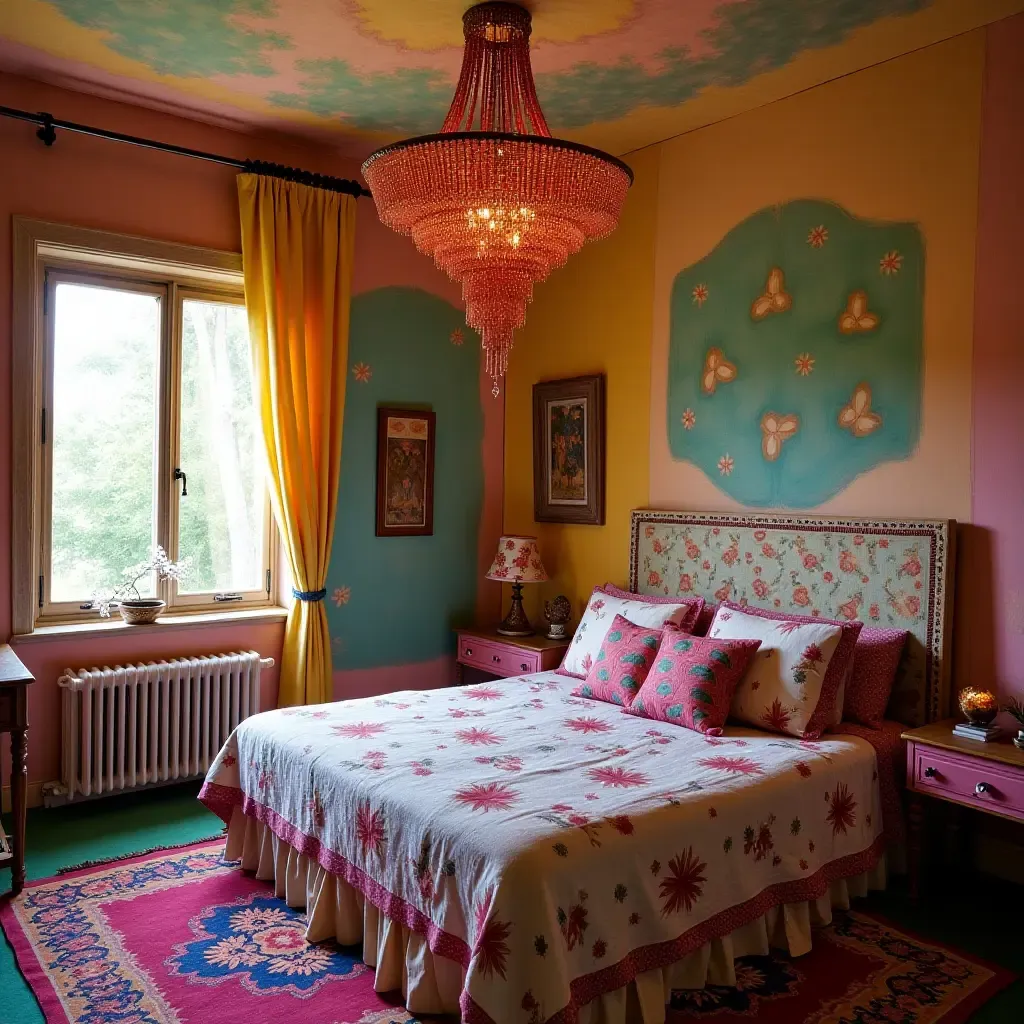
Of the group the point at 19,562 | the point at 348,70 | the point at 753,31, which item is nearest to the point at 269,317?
the point at 348,70

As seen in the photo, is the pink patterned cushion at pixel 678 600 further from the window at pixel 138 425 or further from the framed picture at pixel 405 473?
the window at pixel 138 425

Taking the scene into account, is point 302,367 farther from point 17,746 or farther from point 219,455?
point 17,746

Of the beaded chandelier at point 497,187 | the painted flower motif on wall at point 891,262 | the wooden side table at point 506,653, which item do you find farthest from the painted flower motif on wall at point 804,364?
the wooden side table at point 506,653

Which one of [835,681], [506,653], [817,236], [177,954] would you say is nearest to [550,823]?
[177,954]

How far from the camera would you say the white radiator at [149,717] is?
143 inches

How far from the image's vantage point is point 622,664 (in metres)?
3.46

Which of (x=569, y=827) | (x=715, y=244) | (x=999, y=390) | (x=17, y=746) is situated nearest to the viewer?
(x=569, y=827)

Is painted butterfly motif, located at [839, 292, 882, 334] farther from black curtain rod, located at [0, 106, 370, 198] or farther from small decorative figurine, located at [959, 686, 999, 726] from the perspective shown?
black curtain rod, located at [0, 106, 370, 198]

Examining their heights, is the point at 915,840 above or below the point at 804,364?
below

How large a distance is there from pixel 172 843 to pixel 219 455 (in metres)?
1.77

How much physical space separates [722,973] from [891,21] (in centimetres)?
309

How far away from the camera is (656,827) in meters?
2.31

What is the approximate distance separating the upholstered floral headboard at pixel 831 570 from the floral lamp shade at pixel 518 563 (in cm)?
55

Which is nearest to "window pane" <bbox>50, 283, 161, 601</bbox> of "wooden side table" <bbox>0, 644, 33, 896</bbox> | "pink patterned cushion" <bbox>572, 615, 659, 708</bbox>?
"wooden side table" <bbox>0, 644, 33, 896</bbox>
